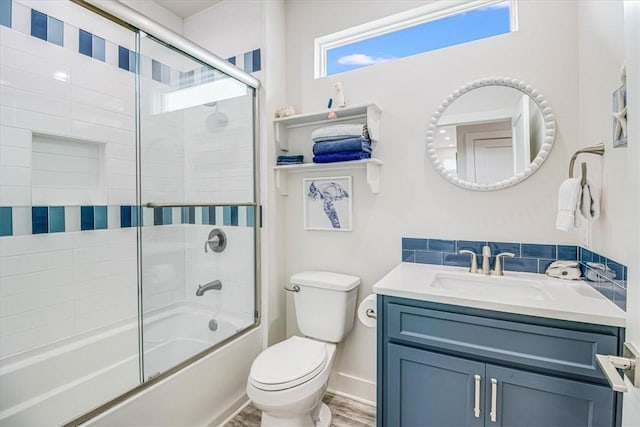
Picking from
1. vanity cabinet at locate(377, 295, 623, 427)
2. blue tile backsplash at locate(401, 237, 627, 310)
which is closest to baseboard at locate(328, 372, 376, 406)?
vanity cabinet at locate(377, 295, 623, 427)

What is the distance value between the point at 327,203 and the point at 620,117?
144 cm

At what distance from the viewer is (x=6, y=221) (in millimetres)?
1515

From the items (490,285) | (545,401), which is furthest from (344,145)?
(545,401)

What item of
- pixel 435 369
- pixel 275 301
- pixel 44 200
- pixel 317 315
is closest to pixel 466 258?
pixel 435 369

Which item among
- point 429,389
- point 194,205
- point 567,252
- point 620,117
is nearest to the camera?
point 620,117

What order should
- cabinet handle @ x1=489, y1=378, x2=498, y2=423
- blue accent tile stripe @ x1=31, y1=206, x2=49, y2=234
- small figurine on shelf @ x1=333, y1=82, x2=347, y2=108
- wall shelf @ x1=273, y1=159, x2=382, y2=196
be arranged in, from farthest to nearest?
small figurine on shelf @ x1=333, y1=82, x2=347, y2=108
wall shelf @ x1=273, y1=159, x2=382, y2=196
blue accent tile stripe @ x1=31, y1=206, x2=49, y2=234
cabinet handle @ x1=489, y1=378, x2=498, y2=423

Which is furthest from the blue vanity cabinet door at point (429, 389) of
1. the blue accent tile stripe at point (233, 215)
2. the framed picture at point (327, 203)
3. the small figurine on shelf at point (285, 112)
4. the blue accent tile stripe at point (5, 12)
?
the blue accent tile stripe at point (5, 12)

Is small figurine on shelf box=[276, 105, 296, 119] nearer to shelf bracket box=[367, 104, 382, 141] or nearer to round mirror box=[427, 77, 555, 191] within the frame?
shelf bracket box=[367, 104, 382, 141]

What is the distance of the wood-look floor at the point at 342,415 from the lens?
175cm

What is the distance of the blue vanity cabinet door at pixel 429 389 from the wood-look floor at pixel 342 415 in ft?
1.71

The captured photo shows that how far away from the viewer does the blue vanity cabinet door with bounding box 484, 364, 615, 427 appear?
992mm

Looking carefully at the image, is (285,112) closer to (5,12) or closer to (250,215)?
(250,215)

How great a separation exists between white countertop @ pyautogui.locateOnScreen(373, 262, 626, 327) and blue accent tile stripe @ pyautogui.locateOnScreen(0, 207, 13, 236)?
1821 millimetres

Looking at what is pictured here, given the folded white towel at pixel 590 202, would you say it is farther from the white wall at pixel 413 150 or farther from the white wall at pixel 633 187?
the white wall at pixel 633 187
